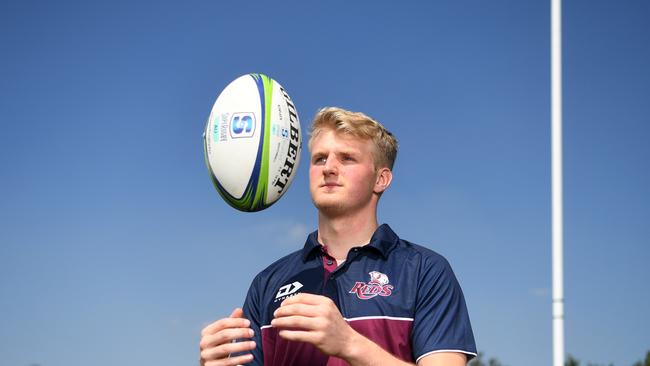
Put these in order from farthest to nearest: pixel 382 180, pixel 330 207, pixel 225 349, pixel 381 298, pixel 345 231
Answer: pixel 382 180 → pixel 345 231 → pixel 330 207 → pixel 381 298 → pixel 225 349

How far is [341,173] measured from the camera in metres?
3.71

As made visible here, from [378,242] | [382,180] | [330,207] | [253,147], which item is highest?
[253,147]

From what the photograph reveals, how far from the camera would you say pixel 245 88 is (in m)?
4.36

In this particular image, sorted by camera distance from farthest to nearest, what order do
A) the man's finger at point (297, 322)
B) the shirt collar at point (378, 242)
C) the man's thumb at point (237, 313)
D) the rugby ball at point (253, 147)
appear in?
A: the rugby ball at point (253, 147), the shirt collar at point (378, 242), the man's thumb at point (237, 313), the man's finger at point (297, 322)

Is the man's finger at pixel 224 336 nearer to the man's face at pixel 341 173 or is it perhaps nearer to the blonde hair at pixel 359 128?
the man's face at pixel 341 173

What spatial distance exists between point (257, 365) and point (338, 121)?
53.2 inches

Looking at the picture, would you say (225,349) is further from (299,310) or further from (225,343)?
(299,310)

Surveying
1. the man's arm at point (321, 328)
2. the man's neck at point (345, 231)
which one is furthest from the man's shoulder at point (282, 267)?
the man's arm at point (321, 328)

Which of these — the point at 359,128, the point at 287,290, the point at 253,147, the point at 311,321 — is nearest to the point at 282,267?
the point at 287,290

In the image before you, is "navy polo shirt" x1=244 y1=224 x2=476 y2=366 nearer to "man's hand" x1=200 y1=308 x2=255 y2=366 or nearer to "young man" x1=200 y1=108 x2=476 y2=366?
"young man" x1=200 y1=108 x2=476 y2=366

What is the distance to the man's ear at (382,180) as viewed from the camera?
12.8 feet

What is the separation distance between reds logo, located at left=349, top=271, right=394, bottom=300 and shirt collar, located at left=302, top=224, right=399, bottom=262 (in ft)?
0.45

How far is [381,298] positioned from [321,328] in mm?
808
